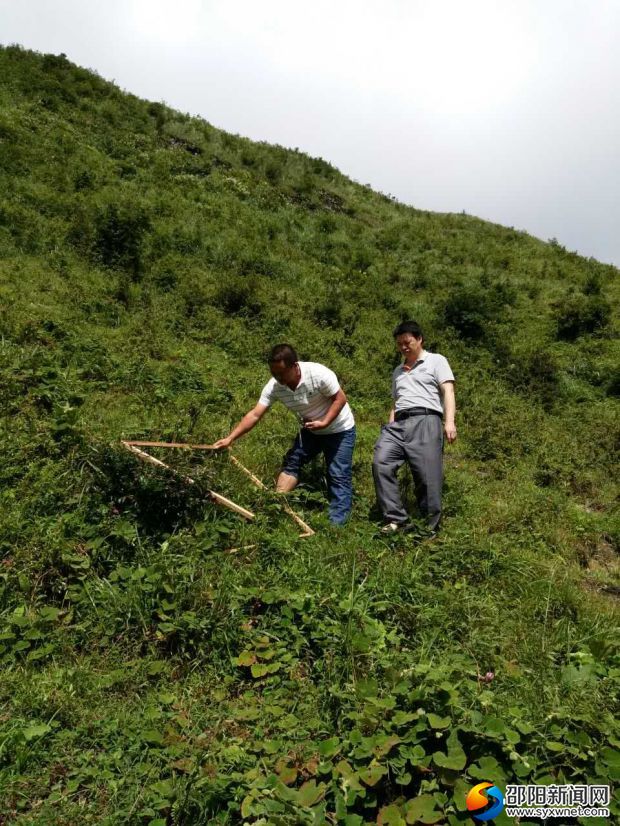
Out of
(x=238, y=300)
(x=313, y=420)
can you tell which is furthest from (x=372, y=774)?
(x=238, y=300)

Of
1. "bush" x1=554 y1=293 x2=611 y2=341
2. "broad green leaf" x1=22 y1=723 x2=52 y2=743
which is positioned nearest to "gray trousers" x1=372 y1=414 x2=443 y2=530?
"broad green leaf" x1=22 y1=723 x2=52 y2=743

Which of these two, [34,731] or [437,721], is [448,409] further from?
[34,731]

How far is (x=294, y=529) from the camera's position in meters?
4.43

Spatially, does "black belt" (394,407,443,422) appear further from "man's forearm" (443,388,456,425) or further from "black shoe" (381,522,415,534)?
"black shoe" (381,522,415,534)

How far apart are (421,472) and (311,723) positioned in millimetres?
2516

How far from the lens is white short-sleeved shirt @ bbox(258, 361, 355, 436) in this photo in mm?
4949

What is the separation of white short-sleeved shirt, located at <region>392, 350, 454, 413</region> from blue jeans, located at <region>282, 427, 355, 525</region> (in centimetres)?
60

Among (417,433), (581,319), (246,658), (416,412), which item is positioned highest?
(581,319)

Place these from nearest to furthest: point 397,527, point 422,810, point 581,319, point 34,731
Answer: point 422,810, point 34,731, point 397,527, point 581,319

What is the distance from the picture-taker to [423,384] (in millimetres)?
4996

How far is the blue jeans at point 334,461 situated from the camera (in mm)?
4838

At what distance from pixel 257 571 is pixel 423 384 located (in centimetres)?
235

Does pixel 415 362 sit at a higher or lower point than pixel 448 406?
higher

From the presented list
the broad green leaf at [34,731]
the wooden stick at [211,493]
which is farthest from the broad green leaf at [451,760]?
the wooden stick at [211,493]
